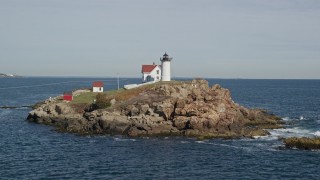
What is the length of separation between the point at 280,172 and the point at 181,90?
39.9 meters

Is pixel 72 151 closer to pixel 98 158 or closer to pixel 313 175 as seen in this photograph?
pixel 98 158

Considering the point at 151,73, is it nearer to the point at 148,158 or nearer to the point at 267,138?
the point at 267,138

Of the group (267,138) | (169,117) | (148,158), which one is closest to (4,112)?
(169,117)

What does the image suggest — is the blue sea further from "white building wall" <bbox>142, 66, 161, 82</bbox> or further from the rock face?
"white building wall" <bbox>142, 66, 161, 82</bbox>

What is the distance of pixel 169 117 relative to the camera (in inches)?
3209

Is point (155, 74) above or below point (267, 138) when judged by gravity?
above

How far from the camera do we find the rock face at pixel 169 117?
78125 mm

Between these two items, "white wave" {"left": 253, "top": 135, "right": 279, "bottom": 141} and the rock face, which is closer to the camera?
"white wave" {"left": 253, "top": 135, "right": 279, "bottom": 141}

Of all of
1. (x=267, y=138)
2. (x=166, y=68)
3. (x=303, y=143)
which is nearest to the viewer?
(x=303, y=143)

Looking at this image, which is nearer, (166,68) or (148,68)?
(166,68)

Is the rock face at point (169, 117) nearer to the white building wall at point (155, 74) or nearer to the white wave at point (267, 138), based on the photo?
the white wave at point (267, 138)

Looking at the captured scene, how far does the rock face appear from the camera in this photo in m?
78.1

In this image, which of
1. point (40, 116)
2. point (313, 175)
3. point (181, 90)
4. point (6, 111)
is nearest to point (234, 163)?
point (313, 175)

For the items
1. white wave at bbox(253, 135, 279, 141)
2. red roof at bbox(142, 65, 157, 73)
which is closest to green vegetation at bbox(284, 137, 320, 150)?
white wave at bbox(253, 135, 279, 141)
